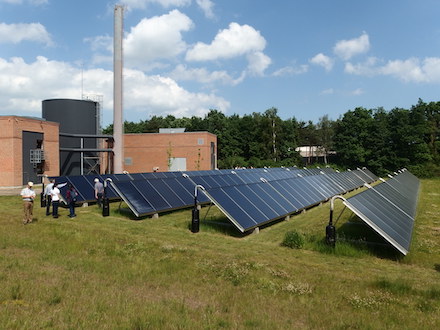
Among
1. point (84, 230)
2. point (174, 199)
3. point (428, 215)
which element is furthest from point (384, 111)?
point (84, 230)

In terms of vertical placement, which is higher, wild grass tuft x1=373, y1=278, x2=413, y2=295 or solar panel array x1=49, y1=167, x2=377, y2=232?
solar panel array x1=49, y1=167, x2=377, y2=232

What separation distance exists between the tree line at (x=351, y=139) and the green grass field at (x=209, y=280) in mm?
62833

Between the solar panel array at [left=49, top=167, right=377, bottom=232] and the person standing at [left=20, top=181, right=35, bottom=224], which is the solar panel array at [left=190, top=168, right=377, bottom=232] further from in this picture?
the person standing at [left=20, top=181, right=35, bottom=224]

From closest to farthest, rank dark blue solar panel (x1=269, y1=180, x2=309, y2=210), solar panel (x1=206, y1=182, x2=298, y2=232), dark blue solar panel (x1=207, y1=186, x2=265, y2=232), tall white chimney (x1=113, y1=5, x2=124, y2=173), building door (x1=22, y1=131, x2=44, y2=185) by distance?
dark blue solar panel (x1=207, y1=186, x2=265, y2=232)
solar panel (x1=206, y1=182, x2=298, y2=232)
dark blue solar panel (x1=269, y1=180, x2=309, y2=210)
building door (x1=22, y1=131, x2=44, y2=185)
tall white chimney (x1=113, y1=5, x2=124, y2=173)

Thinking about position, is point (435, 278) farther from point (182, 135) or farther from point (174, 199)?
point (182, 135)

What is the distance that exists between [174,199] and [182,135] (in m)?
42.0

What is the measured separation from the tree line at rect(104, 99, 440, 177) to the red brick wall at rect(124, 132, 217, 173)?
1842 cm

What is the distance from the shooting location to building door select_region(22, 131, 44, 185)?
38625mm

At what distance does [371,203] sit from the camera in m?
12.2

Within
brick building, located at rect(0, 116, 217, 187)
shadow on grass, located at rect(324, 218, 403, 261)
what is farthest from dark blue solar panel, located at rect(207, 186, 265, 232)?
brick building, located at rect(0, 116, 217, 187)

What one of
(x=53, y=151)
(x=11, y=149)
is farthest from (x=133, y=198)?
(x=53, y=151)

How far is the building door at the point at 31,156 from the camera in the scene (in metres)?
38.6

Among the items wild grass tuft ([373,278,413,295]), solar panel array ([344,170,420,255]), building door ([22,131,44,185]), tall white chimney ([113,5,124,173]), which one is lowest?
wild grass tuft ([373,278,413,295])

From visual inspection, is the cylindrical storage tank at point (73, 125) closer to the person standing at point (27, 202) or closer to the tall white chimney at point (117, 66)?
the tall white chimney at point (117, 66)
